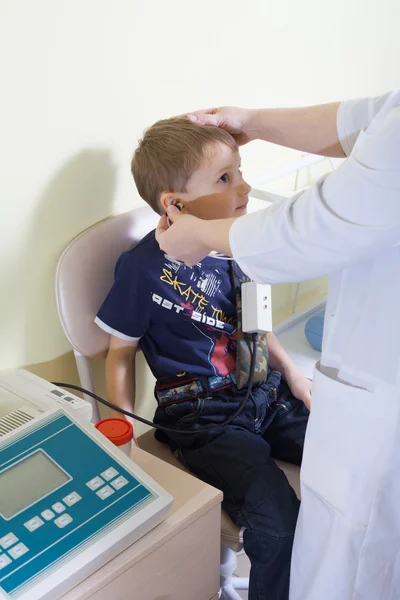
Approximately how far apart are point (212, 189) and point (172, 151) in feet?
0.36

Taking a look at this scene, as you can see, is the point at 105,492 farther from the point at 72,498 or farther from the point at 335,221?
the point at 335,221

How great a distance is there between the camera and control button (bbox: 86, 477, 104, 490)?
34.1 inches

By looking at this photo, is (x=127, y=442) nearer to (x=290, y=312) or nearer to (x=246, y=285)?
(x=246, y=285)

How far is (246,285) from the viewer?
134 cm

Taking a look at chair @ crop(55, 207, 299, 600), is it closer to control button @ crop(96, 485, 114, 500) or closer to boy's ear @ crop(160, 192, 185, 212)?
boy's ear @ crop(160, 192, 185, 212)

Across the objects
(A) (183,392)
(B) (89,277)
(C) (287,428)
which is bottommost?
(C) (287,428)

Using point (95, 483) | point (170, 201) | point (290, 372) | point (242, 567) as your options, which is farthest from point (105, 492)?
point (242, 567)

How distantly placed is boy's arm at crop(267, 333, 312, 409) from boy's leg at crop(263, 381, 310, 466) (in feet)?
0.06

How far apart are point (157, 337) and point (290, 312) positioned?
2.81ft

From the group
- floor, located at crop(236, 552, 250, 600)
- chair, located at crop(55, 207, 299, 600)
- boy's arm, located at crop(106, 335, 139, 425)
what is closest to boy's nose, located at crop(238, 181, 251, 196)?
chair, located at crop(55, 207, 299, 600)

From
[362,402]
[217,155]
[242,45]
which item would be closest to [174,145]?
[217,155]

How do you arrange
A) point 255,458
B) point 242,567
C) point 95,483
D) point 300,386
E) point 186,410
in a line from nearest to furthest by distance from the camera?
point 95,483 < point 255,458 < point 186,410 < point 300,386 < point 242,567

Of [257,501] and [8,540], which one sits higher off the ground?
[8,540]

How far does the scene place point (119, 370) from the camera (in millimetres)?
1292
